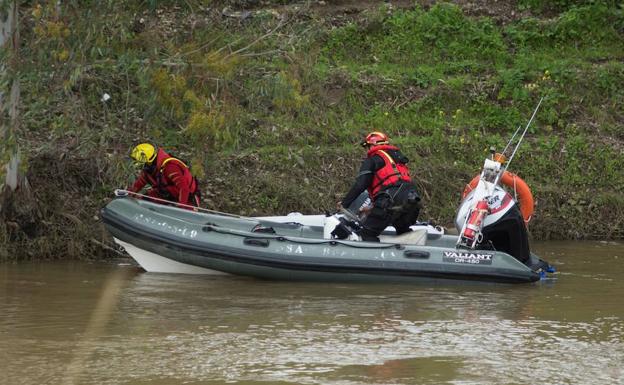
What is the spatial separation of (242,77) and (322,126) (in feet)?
8.40

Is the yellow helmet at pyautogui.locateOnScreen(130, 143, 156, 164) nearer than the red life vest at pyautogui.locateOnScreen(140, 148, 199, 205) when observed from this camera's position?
Yes

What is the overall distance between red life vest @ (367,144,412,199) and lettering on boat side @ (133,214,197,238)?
184 centimetres

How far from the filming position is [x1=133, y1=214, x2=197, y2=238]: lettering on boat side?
41.9 feet

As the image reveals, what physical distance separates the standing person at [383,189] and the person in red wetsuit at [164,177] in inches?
70.9

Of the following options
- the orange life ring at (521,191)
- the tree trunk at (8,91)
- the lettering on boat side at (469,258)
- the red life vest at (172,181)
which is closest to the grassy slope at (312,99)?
the tree trunk at (8,91)

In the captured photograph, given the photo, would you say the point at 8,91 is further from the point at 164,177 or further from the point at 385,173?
the point at 385,173

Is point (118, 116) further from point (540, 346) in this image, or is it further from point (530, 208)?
point (540, 346)

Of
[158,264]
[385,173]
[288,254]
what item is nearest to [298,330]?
[288,254]

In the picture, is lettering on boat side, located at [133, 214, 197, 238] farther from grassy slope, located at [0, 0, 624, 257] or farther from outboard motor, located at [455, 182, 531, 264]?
outboard motor, located at [455, 182, 531, 264]

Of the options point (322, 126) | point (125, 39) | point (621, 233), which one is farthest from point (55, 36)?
point (621, 233)

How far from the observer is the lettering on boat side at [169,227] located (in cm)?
1276

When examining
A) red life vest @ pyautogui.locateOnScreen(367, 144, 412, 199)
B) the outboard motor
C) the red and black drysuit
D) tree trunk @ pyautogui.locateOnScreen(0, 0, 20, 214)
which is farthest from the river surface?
tree trunk @ pyautogui.locateOnScreen(0, 0, 20, 214)

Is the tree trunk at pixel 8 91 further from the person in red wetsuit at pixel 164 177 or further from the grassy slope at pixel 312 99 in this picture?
the person in red wetsuit at pixel 164 177

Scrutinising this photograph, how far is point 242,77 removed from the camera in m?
15.1
